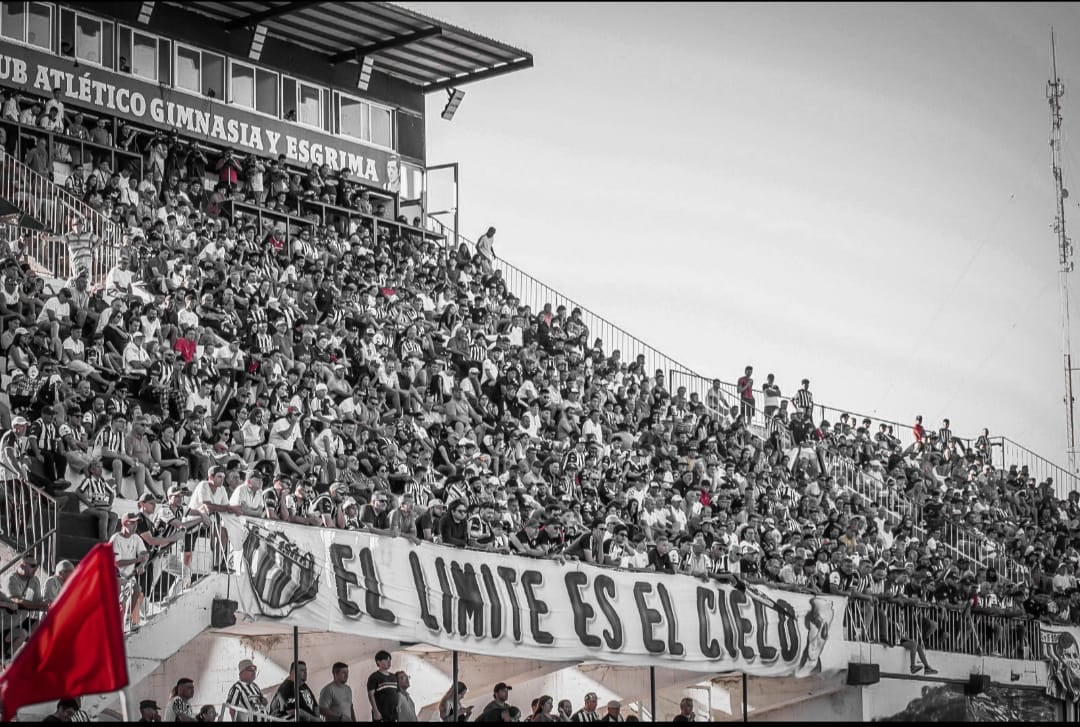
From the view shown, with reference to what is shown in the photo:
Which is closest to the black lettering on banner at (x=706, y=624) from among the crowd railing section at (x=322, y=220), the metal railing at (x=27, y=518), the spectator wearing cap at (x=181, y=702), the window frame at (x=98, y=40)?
the spectator wearing cap at (x=181, y=702)

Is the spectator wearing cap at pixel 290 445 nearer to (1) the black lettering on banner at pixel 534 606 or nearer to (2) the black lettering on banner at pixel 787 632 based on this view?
(1) the black lettering on banner at pixel 534 606

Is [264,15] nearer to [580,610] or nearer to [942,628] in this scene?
[942,628]

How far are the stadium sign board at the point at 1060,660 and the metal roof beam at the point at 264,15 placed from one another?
65.3 ft

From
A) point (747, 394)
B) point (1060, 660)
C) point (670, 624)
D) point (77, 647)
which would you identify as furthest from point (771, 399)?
point (77, 647)

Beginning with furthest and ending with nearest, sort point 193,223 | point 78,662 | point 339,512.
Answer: point 193,223 → point 339,512 → point 78,662

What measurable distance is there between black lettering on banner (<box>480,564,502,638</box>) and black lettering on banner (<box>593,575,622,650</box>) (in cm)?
180

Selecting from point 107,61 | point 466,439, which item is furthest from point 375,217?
point 466,439

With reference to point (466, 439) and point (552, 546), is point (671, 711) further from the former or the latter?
point (466, 439)

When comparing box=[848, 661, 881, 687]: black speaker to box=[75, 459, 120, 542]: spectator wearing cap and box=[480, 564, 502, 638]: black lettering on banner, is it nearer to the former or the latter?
box=[480, 564, 502, 638]: black lettering on banner

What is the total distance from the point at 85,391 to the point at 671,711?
30.7 feet

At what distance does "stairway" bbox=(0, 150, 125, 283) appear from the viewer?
1005 inches

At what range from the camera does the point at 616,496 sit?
26.9 meters

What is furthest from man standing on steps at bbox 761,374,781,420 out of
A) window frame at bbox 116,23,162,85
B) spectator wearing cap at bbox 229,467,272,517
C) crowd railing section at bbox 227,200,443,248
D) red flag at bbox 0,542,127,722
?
red flag at bbox 0,542,127,722

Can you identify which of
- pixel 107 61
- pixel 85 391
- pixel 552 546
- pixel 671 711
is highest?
pixel 107 61
